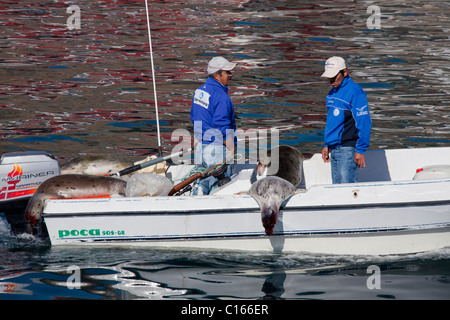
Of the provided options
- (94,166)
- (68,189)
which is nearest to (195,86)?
(94,166)

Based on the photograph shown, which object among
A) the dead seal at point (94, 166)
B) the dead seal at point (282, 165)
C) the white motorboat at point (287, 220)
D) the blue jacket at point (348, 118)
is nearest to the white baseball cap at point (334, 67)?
the blue jacket at point (348, 118)

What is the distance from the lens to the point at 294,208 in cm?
736

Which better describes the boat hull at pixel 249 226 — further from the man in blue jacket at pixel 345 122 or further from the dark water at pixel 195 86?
the man in blue jacket at pixel 345 122

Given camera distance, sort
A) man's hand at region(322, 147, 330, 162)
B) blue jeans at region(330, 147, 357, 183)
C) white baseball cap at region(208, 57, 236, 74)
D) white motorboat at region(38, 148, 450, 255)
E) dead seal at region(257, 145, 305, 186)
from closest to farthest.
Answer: white motorboat at region(38, 148, 450, 255)
blue jeans at region(330, 147, 357, 183)
white baseball cap at region(208, 57, 236, 74)
man's hand at region(322, 147, 330, 162)
dead seal at region(257, 145, 305, 186)

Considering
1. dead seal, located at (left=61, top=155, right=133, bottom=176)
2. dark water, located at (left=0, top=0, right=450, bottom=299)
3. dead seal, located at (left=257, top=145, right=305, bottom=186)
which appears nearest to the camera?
dark water, located at (left=0, top=0, right=450, bottom=299)

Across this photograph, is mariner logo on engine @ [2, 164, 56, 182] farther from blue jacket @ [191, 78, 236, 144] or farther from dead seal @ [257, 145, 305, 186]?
dead seal @ [257, 145, 305, 186]

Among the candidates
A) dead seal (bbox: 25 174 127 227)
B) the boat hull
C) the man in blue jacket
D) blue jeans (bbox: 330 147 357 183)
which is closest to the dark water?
the boat hull

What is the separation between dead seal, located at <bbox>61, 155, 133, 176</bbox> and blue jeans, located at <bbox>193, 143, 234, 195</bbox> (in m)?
1.25

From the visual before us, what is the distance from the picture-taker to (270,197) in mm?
7289

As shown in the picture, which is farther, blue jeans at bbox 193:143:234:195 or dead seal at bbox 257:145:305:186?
dead seal at bbox 257:145:305:186

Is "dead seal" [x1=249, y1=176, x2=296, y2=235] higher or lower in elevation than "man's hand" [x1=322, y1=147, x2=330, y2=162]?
lower

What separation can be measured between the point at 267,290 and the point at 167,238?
4.48 ft

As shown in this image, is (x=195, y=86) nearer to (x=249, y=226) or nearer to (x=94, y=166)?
(x=94, y=166)

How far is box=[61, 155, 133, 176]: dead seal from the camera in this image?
9016 millimetres
